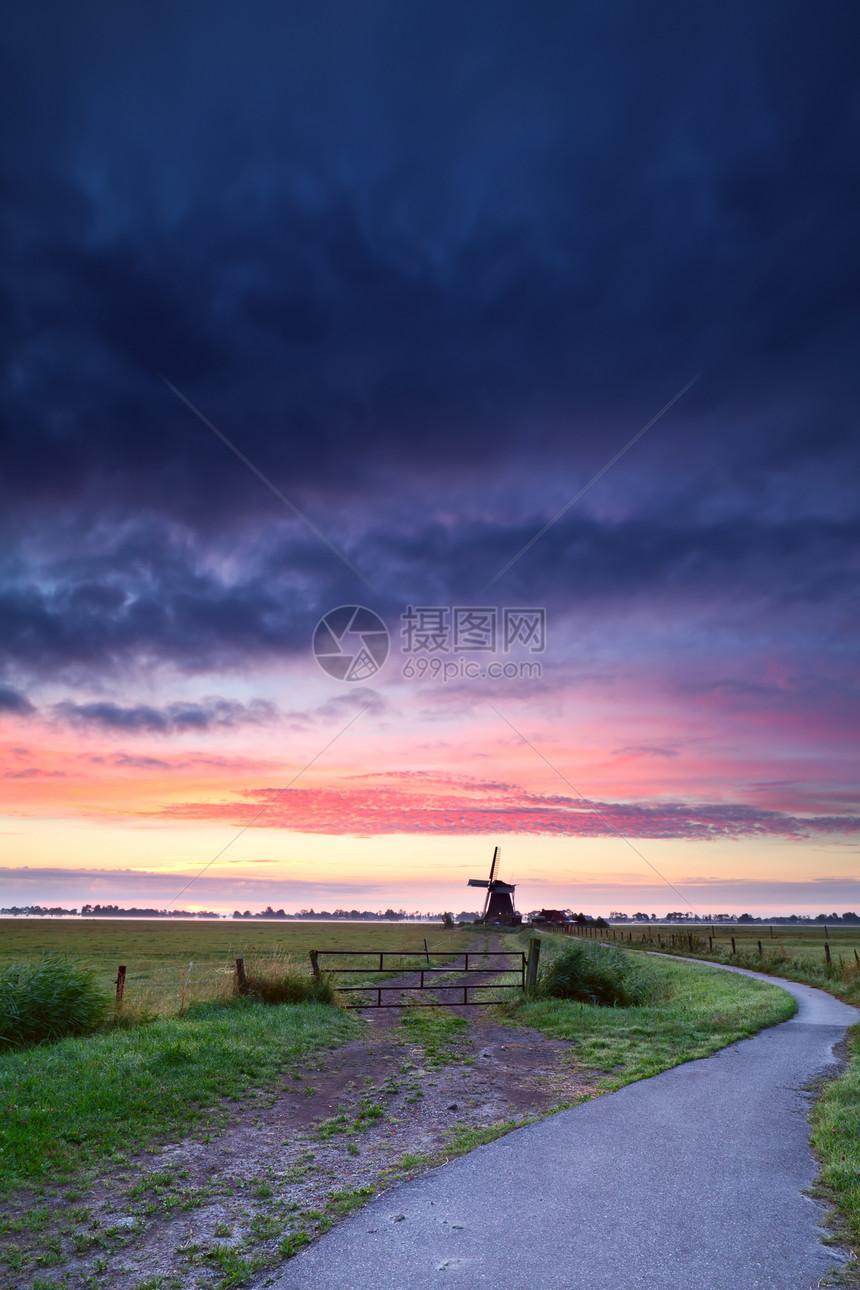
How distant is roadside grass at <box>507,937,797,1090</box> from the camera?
12414 mm

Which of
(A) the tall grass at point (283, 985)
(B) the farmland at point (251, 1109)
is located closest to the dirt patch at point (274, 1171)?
(B) the farmland at point (251, 1109)

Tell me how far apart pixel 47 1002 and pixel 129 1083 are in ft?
17.9

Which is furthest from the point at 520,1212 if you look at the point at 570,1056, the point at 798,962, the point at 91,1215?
the point at 798,962

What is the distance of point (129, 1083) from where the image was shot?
33.1 ft

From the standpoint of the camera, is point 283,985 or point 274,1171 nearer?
point 274,1171

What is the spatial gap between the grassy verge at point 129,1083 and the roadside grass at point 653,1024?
186 inches

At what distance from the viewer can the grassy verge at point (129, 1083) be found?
7871mm

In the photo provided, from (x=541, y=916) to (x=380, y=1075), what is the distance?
102980 millimetres

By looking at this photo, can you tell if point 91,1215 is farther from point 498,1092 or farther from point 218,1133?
point 498,1092

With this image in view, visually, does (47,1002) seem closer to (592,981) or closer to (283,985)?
(283,985)

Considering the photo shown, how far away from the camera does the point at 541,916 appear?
108 m

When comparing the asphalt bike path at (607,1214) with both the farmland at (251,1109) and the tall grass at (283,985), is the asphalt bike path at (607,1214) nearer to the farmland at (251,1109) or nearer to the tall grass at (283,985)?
the farmland at (251,1109)

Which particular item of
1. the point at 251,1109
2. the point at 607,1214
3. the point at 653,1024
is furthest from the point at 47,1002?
the point at 607,1214

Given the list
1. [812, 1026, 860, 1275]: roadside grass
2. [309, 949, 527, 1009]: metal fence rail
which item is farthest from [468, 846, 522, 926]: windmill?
[812, 1026, 860, 1275]: roadside grass
